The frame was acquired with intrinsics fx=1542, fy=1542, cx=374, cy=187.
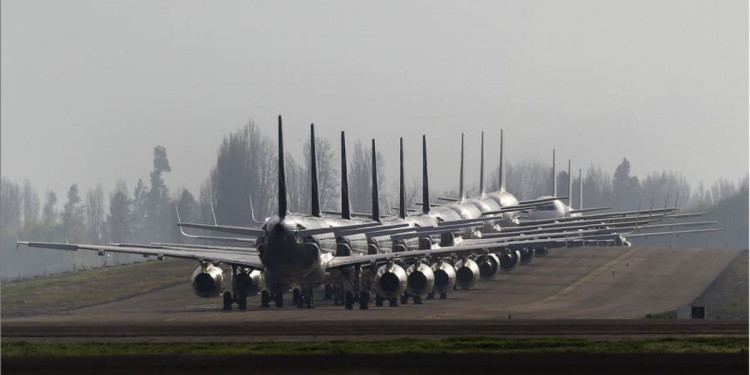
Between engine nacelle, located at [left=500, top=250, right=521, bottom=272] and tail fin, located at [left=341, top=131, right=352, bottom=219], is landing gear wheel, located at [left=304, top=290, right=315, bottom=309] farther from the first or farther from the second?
engine nacelle, located at [left=500, top=250, right=521, bottom=272]

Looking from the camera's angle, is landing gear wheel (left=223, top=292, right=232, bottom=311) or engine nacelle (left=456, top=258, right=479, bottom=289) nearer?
landing gear wheel (left=223, top=292, right=232, bottom=311)

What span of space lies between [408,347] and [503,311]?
39714 mm

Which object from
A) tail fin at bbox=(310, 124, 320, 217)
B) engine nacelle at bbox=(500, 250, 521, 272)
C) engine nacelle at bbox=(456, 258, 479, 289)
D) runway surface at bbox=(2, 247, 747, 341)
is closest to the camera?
runway surface at bbox=(2, 247, 747, 341)

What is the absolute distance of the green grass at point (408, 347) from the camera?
5134 centimetres

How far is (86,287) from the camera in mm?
124125

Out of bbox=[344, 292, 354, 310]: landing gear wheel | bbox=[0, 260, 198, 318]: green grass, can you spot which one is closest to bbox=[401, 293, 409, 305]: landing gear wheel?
bbox=[344, 292, 354, 310]: landing gear wheel

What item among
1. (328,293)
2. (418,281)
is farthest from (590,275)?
(418,281)

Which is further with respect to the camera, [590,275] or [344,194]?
[590,275]

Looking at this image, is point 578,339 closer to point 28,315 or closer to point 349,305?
point 349,305

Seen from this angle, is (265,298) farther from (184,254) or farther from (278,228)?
(278,228)

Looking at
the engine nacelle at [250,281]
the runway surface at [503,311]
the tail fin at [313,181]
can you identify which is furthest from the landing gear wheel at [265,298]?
the tail fin at [313,181]

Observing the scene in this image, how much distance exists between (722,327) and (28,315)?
168 ft

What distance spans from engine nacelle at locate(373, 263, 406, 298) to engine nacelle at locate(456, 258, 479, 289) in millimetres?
21145

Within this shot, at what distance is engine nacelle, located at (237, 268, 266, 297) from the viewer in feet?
311
